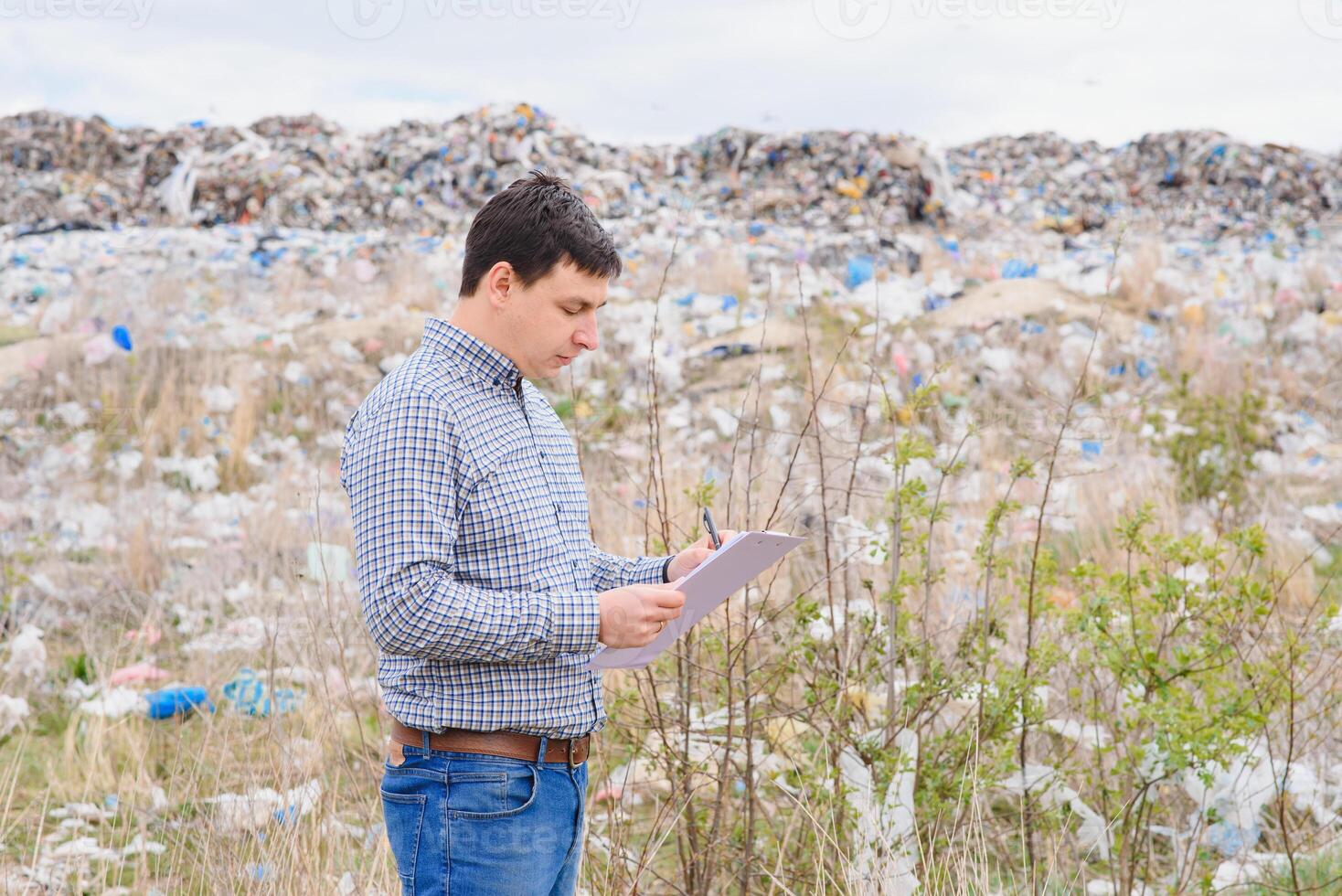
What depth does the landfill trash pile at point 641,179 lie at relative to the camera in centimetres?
1377

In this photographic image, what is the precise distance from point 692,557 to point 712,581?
185mm

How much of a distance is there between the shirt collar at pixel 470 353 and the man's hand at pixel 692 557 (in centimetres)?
40

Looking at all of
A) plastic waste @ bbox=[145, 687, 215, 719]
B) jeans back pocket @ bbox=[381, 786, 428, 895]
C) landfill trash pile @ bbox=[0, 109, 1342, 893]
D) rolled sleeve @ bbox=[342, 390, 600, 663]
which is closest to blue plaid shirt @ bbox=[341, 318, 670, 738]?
rolled sleeve @ bbox=[342, 390, 600, 663]

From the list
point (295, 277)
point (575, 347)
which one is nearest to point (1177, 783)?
point (575, 347)

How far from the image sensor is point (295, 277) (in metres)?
9.95

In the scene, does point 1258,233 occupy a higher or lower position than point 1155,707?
higher

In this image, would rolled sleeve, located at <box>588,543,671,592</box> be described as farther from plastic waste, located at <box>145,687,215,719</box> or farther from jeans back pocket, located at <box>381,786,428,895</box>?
plastic waste, located at <box>145,687,215,719</box>

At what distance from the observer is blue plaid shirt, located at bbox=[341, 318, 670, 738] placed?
1.50 metres

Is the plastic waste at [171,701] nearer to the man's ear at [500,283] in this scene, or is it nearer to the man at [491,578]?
the man at [491,578]

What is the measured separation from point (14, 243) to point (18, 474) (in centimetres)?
770

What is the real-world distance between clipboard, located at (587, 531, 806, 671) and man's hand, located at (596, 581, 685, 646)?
1.4 inches

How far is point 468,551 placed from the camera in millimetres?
1603

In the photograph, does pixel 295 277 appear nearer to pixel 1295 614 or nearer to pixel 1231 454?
pixel 1231 454

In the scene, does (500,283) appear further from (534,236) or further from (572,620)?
(572,620)
